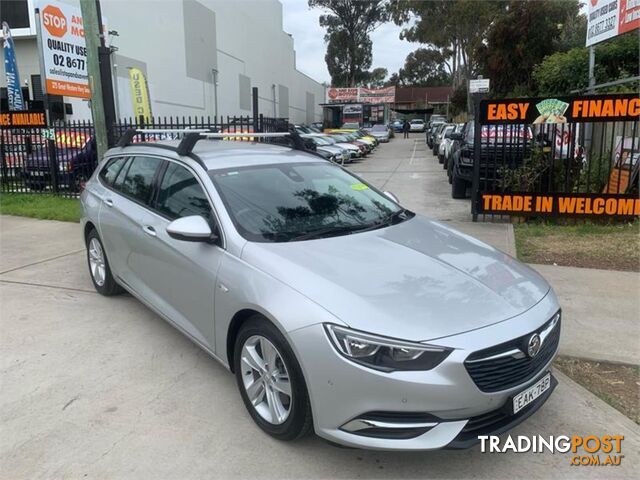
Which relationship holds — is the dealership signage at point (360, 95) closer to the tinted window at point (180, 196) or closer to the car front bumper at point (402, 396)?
the tinted window at point (180, 196)

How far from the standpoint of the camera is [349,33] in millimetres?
65500

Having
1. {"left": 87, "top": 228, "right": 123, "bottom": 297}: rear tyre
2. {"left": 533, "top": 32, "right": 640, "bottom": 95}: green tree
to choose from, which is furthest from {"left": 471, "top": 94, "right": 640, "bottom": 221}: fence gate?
{"left": 533, "top": 32, "right": 640, "bottom": 95}: green tree

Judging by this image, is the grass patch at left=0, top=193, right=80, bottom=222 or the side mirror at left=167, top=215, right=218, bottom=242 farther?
the grass patch at left=0, top=193, right=80, bottom=222

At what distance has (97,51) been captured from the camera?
322 inches

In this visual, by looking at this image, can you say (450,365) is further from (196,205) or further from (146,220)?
(146,220)

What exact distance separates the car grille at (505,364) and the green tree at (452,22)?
3456 cm

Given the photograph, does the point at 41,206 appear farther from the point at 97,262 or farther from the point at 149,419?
the point at 149,419

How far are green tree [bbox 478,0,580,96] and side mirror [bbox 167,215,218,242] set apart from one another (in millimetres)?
26250

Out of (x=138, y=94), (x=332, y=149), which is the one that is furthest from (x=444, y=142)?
(x=138, y=94)

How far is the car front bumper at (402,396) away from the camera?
2422 mm

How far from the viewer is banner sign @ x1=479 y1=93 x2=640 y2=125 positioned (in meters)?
7.77

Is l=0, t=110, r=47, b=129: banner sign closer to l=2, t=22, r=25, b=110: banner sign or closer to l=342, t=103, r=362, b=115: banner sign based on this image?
l=2, t=22, r=25, b=110: banner sign

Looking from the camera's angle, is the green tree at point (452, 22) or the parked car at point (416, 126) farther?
the parked car at point (416, 126)

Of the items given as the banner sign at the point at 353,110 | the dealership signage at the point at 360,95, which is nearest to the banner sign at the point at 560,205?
the banner sign at the point at 353,110
